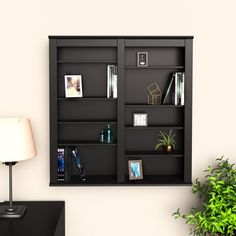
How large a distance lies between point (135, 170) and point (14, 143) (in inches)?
42.0

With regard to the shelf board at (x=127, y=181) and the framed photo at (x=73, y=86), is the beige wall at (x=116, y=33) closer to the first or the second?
the shelf board at (x=127, y=181)

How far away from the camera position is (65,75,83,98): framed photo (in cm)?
362

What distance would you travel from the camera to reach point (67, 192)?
375cm

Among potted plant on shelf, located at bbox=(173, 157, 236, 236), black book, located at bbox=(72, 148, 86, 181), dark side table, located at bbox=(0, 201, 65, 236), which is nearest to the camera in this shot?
dark side table, located at bbox=(0, 201, 65, 236)

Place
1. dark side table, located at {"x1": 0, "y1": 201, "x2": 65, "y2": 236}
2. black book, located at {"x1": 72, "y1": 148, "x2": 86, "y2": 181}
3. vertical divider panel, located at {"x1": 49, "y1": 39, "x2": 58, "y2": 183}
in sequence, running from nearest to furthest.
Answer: dark side table, located at {"x1": 0, "y1": 201, "x2": 65, "y2": 236}, vertical divider panel, located at {"x1": 49, "y1": 39, "x2": 58, "y2": 183}, black book, located at {"x1": 72, "y1": 148, "x2": 86, "y2": 181}

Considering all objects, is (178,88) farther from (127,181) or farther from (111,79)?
(127,181)

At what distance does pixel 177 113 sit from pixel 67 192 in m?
1.19

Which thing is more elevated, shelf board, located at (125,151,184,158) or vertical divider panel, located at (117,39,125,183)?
vertical divider panel, located at (117,39,125,183)

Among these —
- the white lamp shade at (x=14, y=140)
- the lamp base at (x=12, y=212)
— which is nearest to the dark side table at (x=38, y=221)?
the lamp base at (x=12, y=212)

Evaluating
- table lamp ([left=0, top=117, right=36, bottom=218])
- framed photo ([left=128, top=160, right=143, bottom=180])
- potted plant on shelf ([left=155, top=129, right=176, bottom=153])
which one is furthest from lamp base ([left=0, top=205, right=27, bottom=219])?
potted plant on shelf ([left=155, top=129, right=176, bottom=153])

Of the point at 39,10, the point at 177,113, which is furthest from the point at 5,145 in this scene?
the point at 177,113

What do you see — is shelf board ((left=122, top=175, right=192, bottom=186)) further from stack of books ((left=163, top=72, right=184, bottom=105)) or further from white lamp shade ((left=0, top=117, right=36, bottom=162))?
white lamp shade ((left=0, top=117, right=36, bottom=162))

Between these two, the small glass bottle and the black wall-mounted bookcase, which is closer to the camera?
the black wall-mounted bookcase

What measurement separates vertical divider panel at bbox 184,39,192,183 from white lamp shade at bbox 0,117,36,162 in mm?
1299
